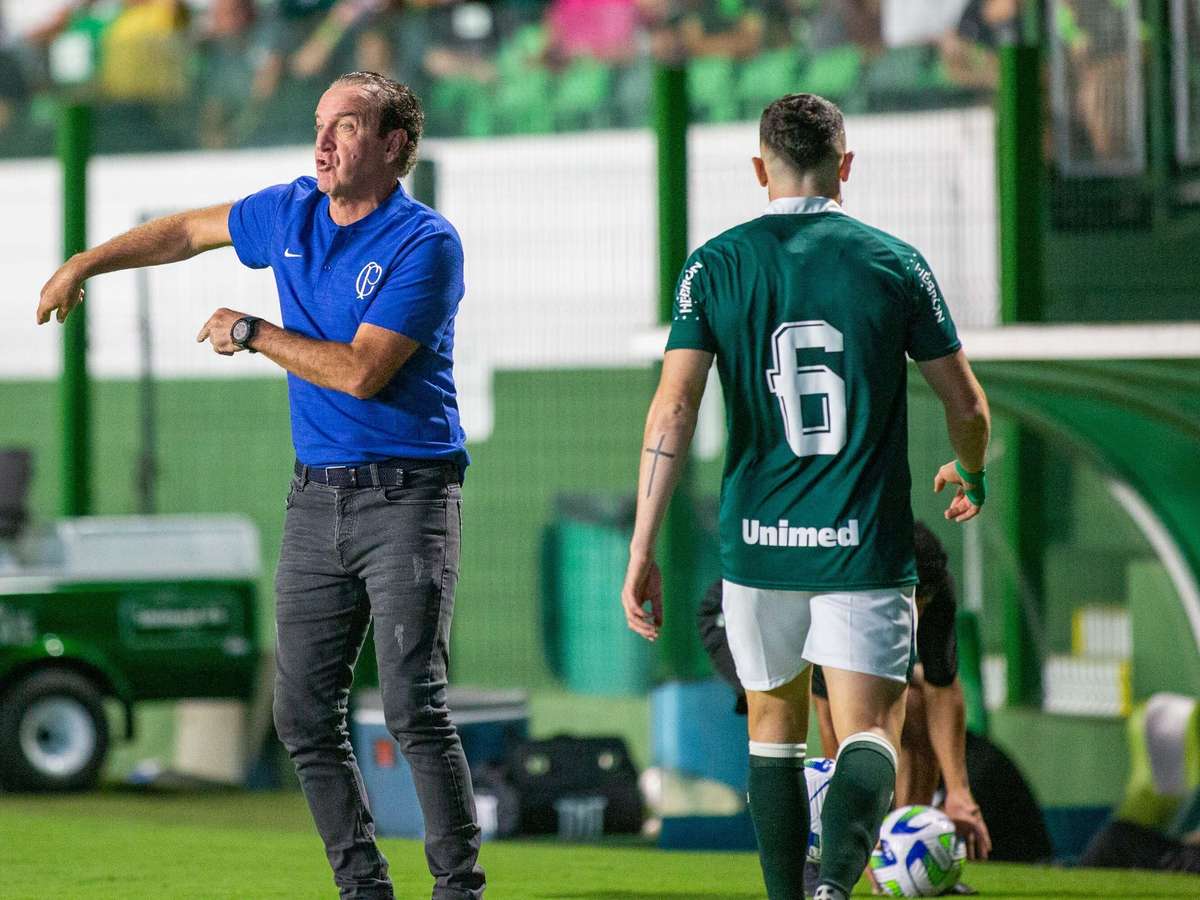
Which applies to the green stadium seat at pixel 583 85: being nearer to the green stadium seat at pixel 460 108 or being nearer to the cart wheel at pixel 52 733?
the green stadium seat at pixel 460 108

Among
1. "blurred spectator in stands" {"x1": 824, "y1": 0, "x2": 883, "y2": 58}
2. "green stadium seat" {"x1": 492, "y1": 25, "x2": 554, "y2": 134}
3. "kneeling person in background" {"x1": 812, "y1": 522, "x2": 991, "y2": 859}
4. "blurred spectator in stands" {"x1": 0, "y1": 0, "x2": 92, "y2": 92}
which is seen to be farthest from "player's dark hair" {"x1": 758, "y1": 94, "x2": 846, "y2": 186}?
"blurred spectator in stands" {"x1": 0, "y1": 0, "x2": 92, "y2": 92}

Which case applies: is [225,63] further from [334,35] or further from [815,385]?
[815,385]

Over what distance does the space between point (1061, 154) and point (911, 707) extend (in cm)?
338

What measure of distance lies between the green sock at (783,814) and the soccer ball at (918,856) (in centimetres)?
155

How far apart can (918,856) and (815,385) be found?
85.5 inches

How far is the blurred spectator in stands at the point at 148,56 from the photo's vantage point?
48.6 feet

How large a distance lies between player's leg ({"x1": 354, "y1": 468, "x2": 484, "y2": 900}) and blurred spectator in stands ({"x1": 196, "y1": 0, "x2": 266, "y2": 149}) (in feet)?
33.3

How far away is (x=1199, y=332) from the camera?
7113 mm

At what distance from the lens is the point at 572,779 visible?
8695 millimetres

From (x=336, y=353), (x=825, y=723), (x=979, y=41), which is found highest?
(x=979, y=41)

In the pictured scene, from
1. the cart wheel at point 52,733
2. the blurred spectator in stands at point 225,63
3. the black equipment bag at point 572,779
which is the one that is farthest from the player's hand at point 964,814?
the blurred spectator in stands at point 225,63

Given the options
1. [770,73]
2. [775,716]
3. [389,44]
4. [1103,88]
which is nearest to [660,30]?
[770,73]

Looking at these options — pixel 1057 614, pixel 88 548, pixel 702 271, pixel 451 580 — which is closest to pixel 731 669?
pixel 451 580

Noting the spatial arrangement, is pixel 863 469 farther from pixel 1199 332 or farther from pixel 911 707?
pixel 1199 332
